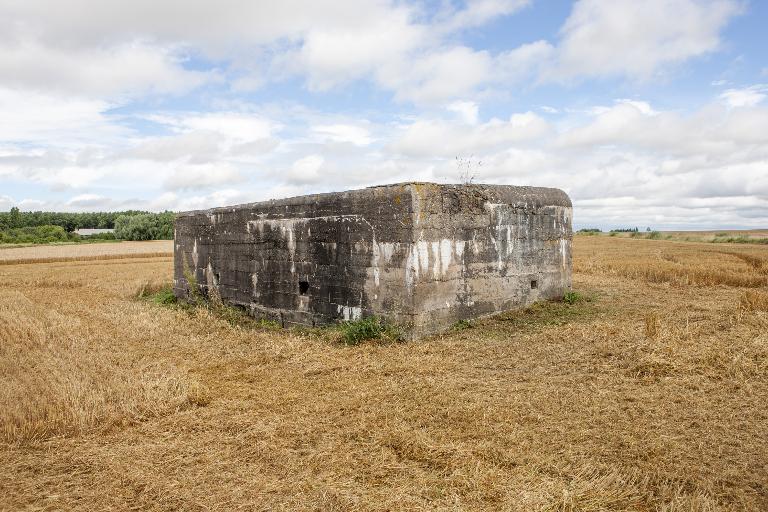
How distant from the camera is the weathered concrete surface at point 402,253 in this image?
8094mm

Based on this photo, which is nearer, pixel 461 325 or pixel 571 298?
pixel 461 325

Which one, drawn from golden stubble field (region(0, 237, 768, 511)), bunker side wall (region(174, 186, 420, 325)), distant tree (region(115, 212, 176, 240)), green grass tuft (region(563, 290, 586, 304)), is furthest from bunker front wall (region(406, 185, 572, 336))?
distant tree (region(115, 212, 176, 240))

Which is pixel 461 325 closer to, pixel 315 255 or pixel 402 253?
pixel 402 253

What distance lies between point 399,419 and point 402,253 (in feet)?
11.3

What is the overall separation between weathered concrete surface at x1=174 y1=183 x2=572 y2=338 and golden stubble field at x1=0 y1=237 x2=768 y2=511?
2.32ft

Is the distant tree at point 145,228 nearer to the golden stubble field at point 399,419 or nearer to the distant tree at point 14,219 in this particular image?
the distant tree at point 14,219

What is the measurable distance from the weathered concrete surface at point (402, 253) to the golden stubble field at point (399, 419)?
2.32ft

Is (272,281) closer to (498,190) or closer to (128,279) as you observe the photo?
(498,190)

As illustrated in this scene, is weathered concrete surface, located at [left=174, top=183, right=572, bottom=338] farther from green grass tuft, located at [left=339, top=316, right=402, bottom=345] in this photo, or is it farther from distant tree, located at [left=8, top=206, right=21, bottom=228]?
distant tree, located at [left=8, top=206, right=21, bottom=228]

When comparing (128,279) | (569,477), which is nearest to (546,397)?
(569,477)

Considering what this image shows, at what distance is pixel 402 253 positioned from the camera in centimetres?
800

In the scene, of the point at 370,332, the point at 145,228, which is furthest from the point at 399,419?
the point at 145,228

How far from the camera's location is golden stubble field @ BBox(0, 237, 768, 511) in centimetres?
367

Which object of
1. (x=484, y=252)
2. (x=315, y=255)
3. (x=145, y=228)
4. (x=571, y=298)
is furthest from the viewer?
(x=145, y=228)
